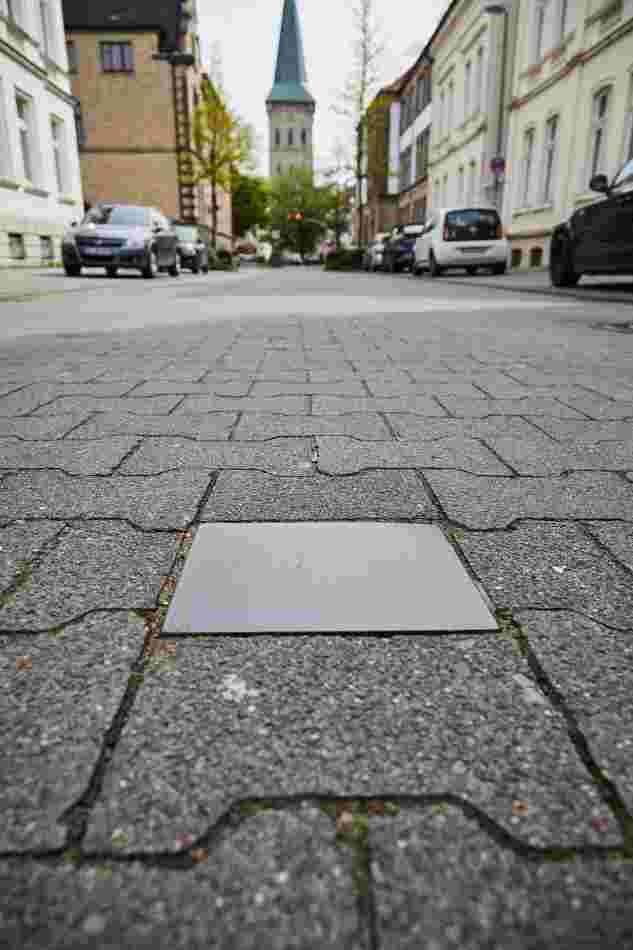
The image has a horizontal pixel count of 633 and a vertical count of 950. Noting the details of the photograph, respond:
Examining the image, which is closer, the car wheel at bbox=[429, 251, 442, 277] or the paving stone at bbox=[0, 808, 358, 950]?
the paving stone at bbox=[0, 808, 358, 950]

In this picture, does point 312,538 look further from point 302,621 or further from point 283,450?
point 283,450

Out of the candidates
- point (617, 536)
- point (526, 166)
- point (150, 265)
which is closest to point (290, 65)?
point (526, 166)

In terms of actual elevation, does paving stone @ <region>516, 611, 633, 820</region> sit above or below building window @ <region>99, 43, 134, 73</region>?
below

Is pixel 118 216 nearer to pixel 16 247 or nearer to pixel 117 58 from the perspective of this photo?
pixel 16 247

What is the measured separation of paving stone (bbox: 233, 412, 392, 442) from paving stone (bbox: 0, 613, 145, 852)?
1521 mm

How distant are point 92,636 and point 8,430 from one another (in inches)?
73.2

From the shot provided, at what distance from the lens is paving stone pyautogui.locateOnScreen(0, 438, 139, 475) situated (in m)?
2.38

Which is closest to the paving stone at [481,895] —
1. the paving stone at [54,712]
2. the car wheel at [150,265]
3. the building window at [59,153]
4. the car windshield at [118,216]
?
the paving stone at [54,712]

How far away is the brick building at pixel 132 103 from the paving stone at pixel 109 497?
40.9m

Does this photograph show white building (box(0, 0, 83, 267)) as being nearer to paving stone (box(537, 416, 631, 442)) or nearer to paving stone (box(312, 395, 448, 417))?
paving stone (box(312, 395, 448, 417))

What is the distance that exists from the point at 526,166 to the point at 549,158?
1.86 meters

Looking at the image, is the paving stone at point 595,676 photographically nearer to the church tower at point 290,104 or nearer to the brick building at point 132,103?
the brick building at point 132,103

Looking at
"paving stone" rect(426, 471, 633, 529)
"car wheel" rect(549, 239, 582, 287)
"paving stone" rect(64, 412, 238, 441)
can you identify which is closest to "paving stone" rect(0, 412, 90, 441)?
"paving stone" rect(64, 412, 238, 441)

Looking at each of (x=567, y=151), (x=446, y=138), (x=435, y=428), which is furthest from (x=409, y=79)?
(x=435, y=428)
